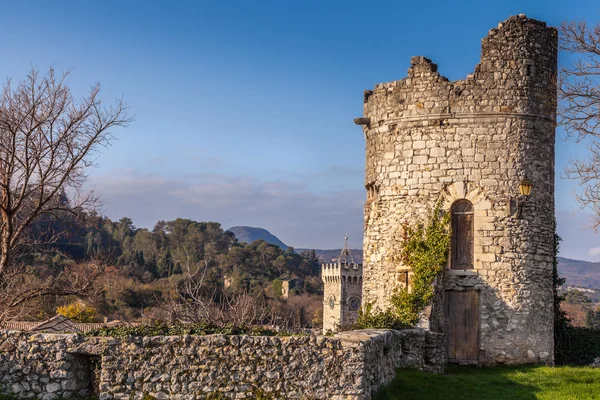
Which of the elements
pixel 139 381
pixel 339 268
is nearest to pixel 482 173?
pixel 139 381

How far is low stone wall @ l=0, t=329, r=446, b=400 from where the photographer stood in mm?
11031

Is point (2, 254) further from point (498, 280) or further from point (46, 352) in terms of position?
point (498, 280)

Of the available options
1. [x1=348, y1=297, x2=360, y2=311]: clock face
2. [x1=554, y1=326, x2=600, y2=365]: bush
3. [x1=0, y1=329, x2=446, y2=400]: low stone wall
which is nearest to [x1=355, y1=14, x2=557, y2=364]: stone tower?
[x1=554, y1=326, x2=600, y2=365]: bush

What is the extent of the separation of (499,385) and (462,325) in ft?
13.7

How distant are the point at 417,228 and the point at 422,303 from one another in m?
2.02

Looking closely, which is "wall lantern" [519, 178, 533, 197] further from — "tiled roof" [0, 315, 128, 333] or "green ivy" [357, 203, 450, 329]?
"tiled roof" [0, 315, 128, 333]

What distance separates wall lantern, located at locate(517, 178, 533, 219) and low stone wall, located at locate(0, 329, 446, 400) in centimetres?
925

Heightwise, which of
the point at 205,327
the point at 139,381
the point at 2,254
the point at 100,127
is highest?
the point at 100,127

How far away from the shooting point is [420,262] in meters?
19.3

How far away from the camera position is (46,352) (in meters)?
11.3

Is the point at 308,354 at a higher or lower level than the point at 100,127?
lower

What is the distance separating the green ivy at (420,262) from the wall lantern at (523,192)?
1.79 meters

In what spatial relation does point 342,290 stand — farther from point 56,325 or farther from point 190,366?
point 190,366

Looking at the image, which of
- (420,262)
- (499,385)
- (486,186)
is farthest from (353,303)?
(499,385)
